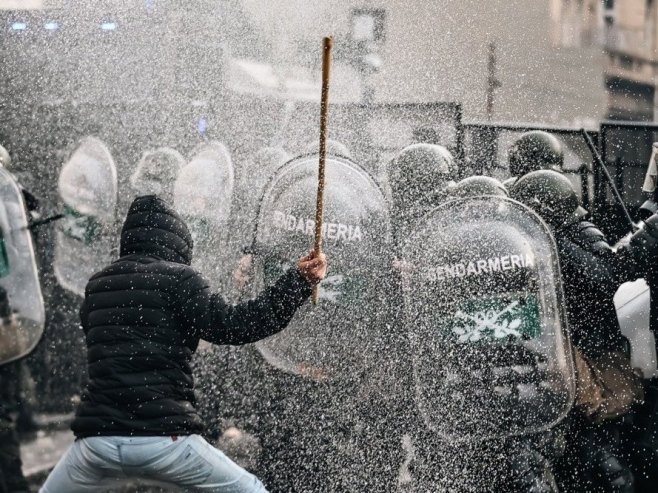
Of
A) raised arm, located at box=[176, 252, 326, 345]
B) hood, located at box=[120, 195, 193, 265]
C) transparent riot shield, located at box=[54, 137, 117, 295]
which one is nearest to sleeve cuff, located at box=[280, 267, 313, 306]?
raised arm, located at box=[176, 252, 326, 345]

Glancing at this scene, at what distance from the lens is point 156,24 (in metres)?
7.52

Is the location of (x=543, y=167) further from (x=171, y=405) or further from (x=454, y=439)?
(x=171, y=405)

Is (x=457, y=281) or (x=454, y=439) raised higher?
(x=457, y=281)

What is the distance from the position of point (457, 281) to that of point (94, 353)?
4.84ft

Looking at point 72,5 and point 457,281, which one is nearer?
point 457,281

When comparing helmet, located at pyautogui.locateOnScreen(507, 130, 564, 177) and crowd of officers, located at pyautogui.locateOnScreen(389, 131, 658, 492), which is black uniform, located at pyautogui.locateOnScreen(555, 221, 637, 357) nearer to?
crowd of officers, located at pyautogui.locateOnScreen(389, 131, 658, 492)

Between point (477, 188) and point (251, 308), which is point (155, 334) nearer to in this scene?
point (251, 308)

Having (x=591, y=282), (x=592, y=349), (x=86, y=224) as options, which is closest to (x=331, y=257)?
(x=591, y=282)

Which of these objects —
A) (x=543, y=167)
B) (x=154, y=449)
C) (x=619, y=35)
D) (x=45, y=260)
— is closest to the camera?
(x=154, y=449)

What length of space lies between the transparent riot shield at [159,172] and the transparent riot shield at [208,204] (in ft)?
0.27

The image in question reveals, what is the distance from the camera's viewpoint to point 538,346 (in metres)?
3.68

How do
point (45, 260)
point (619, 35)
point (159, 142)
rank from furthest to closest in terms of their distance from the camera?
point (619, 35) < point (159, 142) < point (45, 260)

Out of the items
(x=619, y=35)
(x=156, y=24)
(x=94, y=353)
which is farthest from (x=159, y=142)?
(x=619, y=35)

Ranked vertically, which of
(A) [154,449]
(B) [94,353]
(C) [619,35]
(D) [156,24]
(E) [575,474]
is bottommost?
(C) [619,35]
